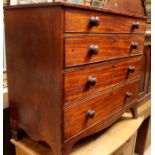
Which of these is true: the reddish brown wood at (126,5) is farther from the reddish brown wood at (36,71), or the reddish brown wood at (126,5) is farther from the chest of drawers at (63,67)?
the reddish brown wood at (36,71)

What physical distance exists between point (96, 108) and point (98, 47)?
12.7 inches

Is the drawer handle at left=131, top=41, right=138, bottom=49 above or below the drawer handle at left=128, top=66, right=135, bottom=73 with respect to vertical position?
above

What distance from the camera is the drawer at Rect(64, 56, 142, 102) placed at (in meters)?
0.85

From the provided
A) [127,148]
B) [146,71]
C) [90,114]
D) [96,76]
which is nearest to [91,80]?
[96,76]

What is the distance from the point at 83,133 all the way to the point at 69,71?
348mm

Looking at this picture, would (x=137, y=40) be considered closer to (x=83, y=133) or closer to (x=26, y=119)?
(x=83, y=133)

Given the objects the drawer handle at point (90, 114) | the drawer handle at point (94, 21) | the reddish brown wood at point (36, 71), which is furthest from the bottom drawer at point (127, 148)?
the drawer handle at point (94, 21)

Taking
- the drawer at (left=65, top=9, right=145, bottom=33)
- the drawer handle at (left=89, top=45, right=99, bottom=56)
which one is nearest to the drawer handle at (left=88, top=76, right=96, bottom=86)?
the drawer handle at (left=89, top=45, right=99, bottom=56)

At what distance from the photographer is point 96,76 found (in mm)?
983

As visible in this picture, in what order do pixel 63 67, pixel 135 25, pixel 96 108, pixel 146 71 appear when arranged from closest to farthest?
pixel 63 67 < pixel 96 108 < pixel 135 25 < pixel 146 71

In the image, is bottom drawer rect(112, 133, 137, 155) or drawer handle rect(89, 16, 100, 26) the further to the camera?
bottom drawer rect(112, 133, 137, 155)

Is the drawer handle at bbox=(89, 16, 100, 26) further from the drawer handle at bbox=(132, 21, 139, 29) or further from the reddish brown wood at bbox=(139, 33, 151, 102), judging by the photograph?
the reddish brown wood at bbox=(139, 33, 151, 102)

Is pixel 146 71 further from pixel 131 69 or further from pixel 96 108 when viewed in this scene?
pixel 96 108

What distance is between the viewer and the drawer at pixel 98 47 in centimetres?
81
